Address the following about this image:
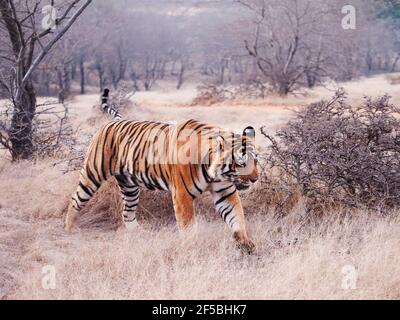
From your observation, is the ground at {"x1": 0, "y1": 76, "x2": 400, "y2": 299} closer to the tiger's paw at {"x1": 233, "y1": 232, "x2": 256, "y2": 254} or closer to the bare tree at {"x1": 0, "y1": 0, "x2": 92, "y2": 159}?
the tiger's paw at {"x1": 233, "y1": 232, "x2": 256, "y2": 254}

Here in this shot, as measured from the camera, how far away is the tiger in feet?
17.3

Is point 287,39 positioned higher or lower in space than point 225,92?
higher

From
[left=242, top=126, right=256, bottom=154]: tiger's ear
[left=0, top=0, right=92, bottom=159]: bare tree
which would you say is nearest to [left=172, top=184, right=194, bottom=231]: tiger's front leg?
[left=242, top=126, right=256, bottom=154]: tiger's ear

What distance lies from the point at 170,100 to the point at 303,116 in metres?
18.9

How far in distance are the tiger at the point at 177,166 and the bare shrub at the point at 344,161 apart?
1328mm

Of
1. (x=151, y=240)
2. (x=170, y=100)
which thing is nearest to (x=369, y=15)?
(x=170, y=100)

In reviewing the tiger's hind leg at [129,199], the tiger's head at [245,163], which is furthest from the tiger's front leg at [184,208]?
the tiger's hind leg at [129,199]

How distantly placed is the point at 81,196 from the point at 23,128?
10.9ft

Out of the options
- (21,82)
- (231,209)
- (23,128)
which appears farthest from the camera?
(23,128)

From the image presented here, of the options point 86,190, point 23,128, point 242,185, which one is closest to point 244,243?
point 242,185

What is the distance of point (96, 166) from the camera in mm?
6309

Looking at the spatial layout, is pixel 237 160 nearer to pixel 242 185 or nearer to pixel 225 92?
pixel 242 185

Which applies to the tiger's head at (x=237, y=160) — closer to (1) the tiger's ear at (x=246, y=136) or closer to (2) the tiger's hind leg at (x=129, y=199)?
(1) the tiger's ear at (x=246, y=136)

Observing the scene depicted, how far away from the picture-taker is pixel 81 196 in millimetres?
6398
